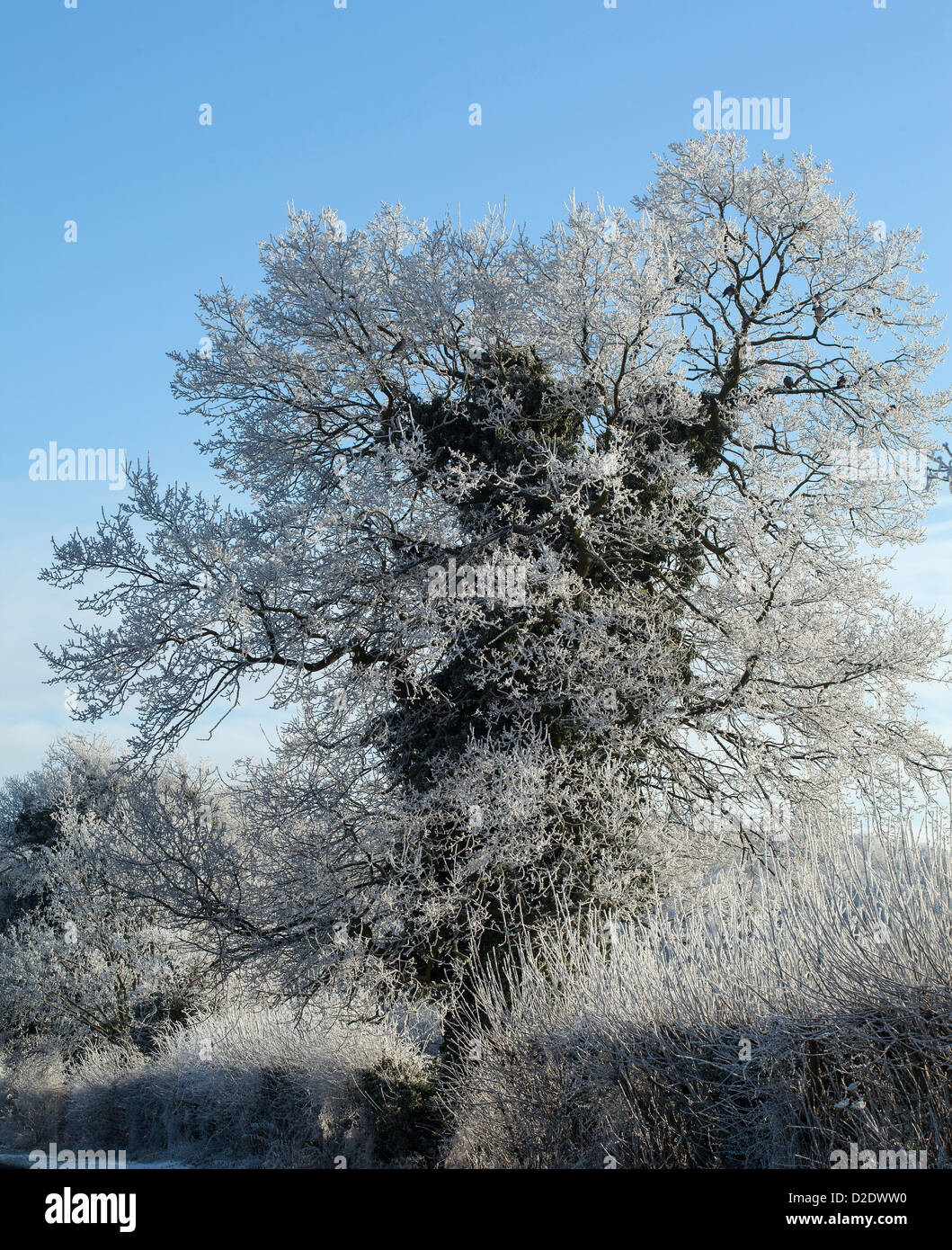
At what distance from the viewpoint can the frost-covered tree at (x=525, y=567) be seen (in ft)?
35.2

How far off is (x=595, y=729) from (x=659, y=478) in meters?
3.37

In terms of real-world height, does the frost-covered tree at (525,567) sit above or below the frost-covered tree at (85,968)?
above

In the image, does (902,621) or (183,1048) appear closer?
(902,621)

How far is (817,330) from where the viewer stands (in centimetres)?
1266

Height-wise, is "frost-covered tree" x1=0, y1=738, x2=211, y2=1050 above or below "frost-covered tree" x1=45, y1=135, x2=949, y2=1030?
below

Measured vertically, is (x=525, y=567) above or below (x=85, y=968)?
above

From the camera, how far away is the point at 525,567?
1053cm

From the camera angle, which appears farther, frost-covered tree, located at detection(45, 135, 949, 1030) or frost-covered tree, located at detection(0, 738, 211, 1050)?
frost-covered tree, located at detection(0, 738, 211, 1050)

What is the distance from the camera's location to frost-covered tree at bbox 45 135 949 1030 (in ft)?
35.2

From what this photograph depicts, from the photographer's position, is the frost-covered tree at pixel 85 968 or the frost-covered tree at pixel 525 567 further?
the frost-covered tree at pixel 85 968

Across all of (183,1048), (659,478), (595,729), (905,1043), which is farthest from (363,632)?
(183,1048)

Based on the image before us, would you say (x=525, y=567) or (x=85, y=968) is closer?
(x=525, y=567)
